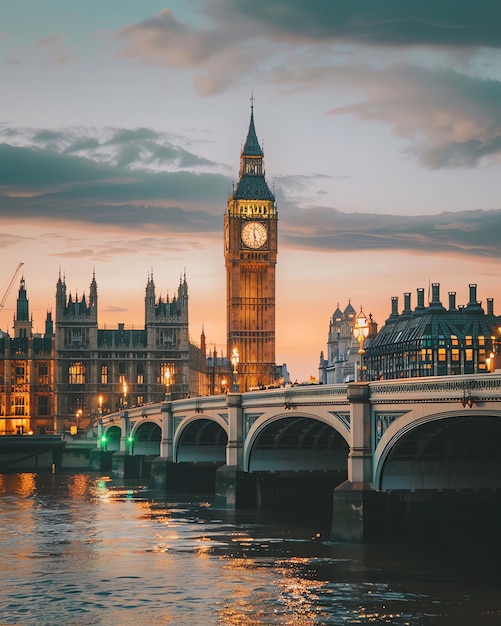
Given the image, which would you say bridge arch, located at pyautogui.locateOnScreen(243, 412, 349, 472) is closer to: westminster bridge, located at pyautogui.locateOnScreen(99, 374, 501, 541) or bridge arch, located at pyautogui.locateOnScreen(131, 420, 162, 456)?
westminster bridge, located at pyautogui.locateOnScreen(99, 374, 501, 541)

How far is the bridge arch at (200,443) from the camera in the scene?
113 metres

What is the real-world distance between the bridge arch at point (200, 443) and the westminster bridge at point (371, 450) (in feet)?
50.1

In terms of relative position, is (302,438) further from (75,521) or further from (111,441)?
(111,441)

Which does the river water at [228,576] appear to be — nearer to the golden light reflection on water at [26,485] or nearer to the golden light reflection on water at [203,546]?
the golden light reflection on water at [203,546]

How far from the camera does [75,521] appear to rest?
8738 cm

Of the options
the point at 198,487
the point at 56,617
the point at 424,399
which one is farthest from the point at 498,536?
the point at 198,487

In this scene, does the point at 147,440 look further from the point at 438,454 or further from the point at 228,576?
the point at 228,576

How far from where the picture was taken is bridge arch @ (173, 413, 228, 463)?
371ft

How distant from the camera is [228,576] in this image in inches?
2309

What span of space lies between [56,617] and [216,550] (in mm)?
19535

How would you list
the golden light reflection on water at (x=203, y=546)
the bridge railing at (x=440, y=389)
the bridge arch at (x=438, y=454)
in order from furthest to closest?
the golden light reflection on water at (x=203, y=546) → the bridge arch at (x=438, y=454) → the bridge railing at (x=440, y=389)

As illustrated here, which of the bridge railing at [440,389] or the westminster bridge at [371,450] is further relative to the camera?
the westminster bridge at [371,450]

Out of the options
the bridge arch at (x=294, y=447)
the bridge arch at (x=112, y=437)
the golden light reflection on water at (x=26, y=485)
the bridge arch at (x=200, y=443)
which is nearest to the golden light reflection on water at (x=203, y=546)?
the bridge arch at (x=294, y=447)

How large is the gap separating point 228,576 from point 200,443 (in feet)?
190
